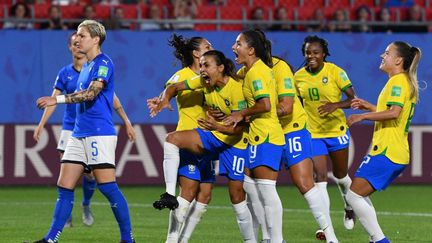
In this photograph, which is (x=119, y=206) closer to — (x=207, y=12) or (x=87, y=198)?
(x=87, y=198)

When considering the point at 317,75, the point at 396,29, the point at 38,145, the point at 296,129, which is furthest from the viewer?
the point at 396,29

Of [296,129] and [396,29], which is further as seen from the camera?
[396,29]

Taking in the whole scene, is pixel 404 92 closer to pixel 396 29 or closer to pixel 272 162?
pixel 272 162

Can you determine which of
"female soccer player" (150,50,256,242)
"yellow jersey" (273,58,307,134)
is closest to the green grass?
"female soccer player" (150,50,256,242)

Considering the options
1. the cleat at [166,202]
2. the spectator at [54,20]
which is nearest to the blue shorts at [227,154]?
the cleat at [166,202]

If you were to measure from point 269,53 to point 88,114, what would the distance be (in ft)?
6.05

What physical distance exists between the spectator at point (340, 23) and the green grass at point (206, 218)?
319 cm

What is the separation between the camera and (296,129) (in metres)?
11.0

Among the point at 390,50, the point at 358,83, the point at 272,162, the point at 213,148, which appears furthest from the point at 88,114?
the point at 358,83

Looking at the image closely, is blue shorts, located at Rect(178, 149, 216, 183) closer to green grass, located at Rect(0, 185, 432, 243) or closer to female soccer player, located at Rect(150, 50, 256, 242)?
female soccer player, located at Rect(150, 50, 256, 242)

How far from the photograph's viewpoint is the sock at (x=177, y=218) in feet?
34.7

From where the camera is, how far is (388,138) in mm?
10203

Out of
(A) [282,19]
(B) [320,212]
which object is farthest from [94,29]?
(A) [282,19]

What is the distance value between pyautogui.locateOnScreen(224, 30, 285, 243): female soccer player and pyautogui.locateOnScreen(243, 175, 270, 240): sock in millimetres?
156
